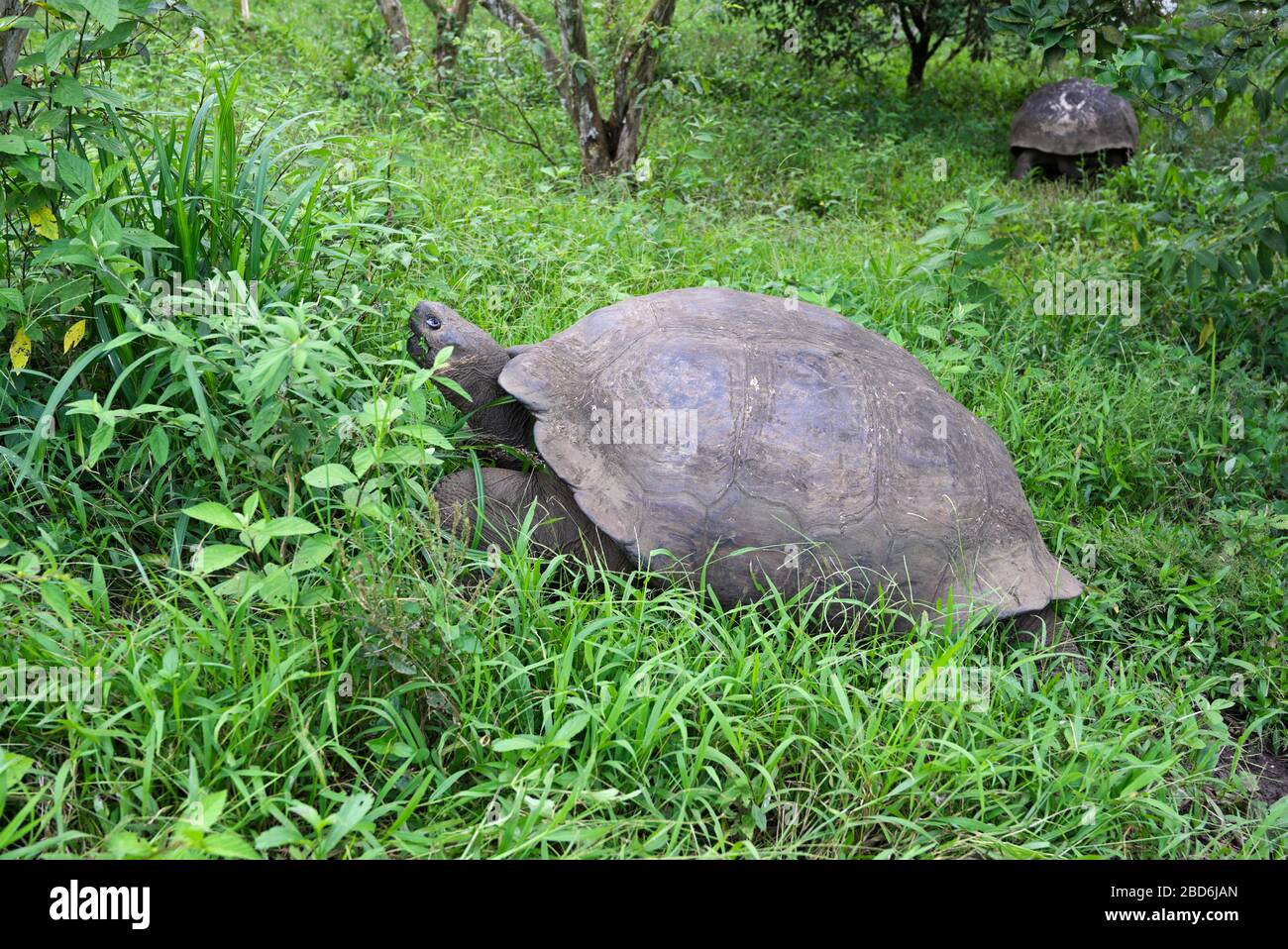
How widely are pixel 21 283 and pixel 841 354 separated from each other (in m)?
2.81

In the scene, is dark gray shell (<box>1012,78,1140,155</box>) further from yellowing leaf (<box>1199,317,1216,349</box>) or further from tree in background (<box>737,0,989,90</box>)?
yellowing leaf (<box>1199,317,1216,349</box>)

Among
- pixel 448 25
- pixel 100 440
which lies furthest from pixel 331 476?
pixel 448 25

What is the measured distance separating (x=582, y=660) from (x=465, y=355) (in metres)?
1.30

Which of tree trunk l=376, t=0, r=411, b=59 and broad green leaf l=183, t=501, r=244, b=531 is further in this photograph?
tree trunk l=376, t=0, r=411, b=59

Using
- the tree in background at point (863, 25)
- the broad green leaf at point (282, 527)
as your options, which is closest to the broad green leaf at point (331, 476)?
the broad green leaf at point (282, 527)

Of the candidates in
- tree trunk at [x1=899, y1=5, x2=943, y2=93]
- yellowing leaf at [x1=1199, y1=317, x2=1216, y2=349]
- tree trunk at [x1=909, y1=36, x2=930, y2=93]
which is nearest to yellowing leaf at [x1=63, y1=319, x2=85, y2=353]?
yellowing leaf at [x1=1199, y1=317, x2=1216, y2=349]

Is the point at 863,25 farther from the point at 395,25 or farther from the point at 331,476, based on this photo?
the point at 331,476

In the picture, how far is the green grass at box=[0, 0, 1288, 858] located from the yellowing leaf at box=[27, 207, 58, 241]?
66 centimetres

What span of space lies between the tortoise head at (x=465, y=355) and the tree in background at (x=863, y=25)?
6.77 metres

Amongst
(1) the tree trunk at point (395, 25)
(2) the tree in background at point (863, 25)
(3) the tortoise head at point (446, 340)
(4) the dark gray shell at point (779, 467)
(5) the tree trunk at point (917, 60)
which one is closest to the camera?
(4) the dark gray shell at point (779, 467)

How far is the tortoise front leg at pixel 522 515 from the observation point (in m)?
3.29

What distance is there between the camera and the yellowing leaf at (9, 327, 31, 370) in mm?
3020

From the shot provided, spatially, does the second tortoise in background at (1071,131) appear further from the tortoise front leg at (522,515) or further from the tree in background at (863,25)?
the tortoise front leg at (522,515)
